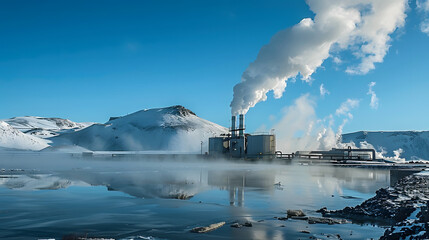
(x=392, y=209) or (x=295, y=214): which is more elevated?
(x=392, y=209)

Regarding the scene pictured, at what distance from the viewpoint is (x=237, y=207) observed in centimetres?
1884

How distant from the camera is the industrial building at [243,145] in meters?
80.8

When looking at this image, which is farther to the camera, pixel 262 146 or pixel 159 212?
pixel 262 146

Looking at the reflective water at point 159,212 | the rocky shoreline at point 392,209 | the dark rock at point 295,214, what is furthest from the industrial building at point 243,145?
the dark rock at point 295,214

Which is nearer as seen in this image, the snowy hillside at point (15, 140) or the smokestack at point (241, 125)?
the smokestack at point (241, 125)

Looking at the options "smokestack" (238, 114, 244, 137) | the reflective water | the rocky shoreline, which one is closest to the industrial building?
"smokestack" (238, 114, 244, 137)

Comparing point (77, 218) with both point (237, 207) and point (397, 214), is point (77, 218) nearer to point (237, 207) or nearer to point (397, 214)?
point (237, 207)

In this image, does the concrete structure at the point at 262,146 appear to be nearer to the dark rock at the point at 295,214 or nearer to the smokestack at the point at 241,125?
the smokestack at the point at 241,125

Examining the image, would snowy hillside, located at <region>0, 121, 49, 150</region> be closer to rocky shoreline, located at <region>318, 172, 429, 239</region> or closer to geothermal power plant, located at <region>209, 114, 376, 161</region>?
geothermal power plant, located at <region>209, 114, 376, 161</region>

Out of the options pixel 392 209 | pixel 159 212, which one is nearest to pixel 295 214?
pixel 392 209

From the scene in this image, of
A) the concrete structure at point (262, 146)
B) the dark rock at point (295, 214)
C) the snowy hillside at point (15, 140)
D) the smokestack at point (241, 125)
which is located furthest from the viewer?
the snowy hillside at point (15, 140)

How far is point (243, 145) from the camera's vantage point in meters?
84.2

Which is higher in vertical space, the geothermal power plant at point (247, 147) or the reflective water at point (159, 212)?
the geothermal power plant at point (247, 147)

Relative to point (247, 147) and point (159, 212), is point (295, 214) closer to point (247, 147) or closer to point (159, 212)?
point (159, 212)
